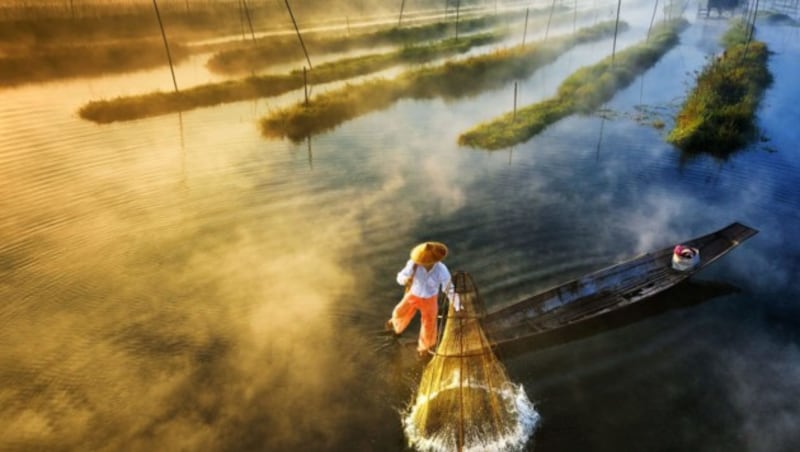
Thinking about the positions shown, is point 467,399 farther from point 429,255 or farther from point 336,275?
point 336,275

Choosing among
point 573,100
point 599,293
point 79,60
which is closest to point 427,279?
point 599,293

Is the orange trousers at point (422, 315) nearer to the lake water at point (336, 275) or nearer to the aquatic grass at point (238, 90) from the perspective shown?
the lake water at point (336, 275)

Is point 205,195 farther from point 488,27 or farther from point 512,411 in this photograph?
point 488,27

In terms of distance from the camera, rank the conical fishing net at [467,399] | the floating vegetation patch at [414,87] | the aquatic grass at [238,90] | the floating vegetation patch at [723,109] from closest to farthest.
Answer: the conical fishing net at [467,399], the floating vegetation patch at [723,109], the floating vegetation patch at [414,87], the aquatic grass at [238,90]

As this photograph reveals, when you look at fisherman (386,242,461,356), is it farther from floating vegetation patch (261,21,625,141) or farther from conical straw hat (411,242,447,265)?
floating vegetation patch (261,21,625,141)

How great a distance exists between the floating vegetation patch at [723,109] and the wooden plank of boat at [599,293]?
6649mm

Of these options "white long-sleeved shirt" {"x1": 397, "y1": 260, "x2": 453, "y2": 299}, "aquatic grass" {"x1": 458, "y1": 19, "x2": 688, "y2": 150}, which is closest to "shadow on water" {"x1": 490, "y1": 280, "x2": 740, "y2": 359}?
"white long-sleeved shirt" {"x1": 397, "y1": 260, "x2": 453, "y2": 299}

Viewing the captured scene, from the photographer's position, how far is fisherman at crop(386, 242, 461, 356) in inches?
229

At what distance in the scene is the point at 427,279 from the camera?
5.97 metres

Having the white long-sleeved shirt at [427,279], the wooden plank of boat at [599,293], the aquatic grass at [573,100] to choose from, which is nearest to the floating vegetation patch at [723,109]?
the aquatic grass at [573,100]

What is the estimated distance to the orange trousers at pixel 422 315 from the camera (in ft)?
20.2

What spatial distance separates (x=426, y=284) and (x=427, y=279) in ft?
0.22

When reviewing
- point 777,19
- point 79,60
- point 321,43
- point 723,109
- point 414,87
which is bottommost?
point 723,109

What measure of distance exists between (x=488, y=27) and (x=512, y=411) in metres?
35.8
